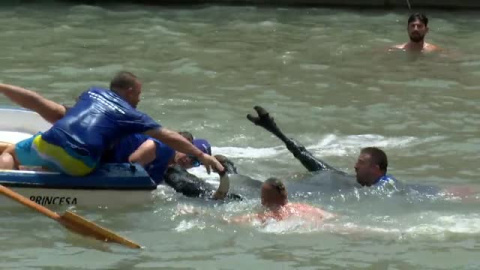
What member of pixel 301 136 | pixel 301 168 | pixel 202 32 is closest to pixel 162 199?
pixel 301 168

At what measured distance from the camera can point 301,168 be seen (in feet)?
36.5

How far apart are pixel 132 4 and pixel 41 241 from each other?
11790 millimetres

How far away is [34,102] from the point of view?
33.0 ft

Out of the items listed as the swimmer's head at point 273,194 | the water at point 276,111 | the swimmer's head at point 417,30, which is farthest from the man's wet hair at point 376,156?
the swimmer's head at point 417,30

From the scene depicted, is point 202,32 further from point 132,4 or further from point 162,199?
point 162,199

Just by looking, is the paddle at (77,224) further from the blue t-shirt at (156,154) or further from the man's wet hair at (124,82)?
the man's wet hair at (124,82)

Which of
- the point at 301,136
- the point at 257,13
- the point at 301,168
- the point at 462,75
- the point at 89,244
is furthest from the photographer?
the point at 257,13

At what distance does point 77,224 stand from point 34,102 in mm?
1680

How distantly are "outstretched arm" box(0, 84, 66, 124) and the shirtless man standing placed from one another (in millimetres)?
7129

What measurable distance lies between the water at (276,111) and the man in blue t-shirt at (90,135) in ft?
1.44

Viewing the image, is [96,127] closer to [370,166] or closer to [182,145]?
[182,145]

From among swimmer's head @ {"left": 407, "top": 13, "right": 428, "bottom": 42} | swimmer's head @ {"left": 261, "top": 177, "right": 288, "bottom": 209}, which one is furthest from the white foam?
swimmer's head @ {"left": 407, "top": 13, "right": 428, "bottom": 42}

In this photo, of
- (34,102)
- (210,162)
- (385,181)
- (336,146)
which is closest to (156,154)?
(210,162)

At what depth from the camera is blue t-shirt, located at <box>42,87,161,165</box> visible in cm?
943
